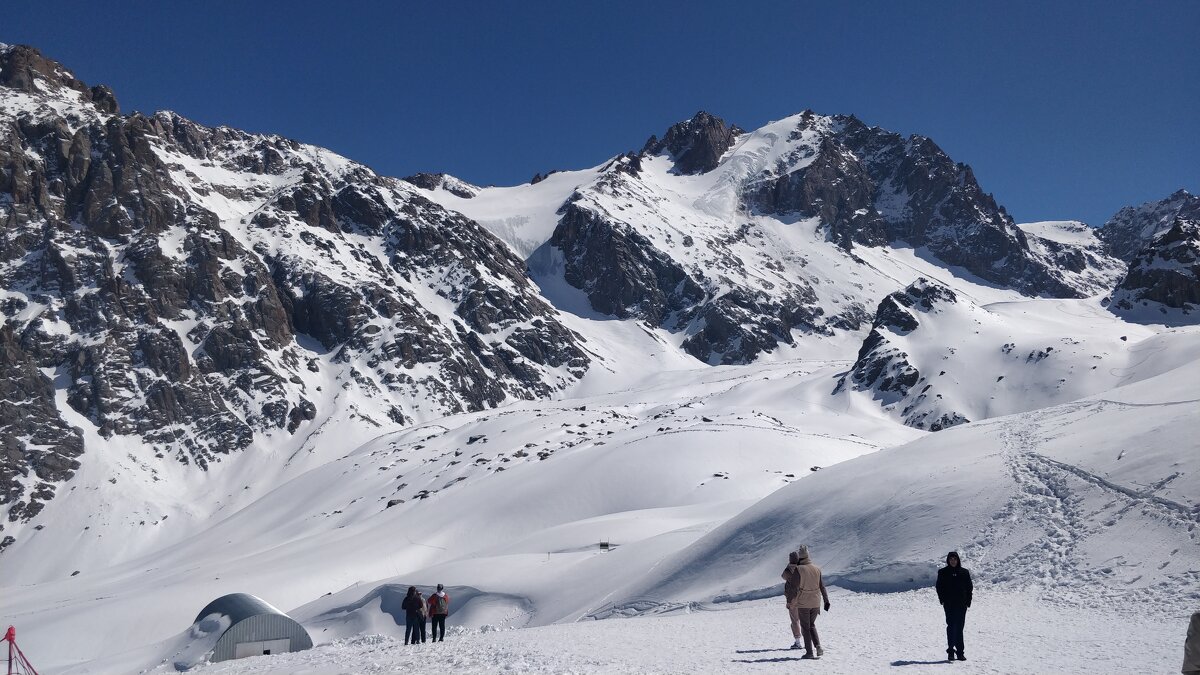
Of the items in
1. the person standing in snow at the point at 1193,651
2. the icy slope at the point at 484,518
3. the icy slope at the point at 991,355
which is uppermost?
the icy slope at the point at 991,355

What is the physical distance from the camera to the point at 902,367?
139375 mm

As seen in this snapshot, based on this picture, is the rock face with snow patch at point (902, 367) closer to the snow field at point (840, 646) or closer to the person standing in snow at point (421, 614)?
the snow field at point (840, 646)

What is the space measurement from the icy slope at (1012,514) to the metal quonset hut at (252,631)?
14405 mm

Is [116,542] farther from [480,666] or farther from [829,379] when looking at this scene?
[480,666]

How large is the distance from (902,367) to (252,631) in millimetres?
121454

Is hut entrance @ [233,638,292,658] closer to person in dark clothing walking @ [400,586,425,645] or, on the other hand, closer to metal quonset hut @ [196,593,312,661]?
metal quonset hut @ [196,593,312,661]

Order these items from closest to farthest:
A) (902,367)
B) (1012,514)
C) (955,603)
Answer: (955,603), (1012,514), (902,367)

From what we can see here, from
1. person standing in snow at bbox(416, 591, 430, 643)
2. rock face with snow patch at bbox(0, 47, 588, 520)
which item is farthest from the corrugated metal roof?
rock face with snow patch at bbox(0, 47, 588, 520)

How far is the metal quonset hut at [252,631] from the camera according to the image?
34000 millimetres

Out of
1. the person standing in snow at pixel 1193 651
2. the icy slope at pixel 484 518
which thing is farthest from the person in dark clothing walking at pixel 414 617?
the person standing in snow at pixel 1193 651

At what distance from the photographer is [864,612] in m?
Answer: 21.0

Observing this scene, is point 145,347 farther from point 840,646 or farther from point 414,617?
point 840,646

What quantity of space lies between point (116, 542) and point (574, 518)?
10091 centimetres

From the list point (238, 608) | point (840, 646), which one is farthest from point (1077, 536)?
point (238, 608)
